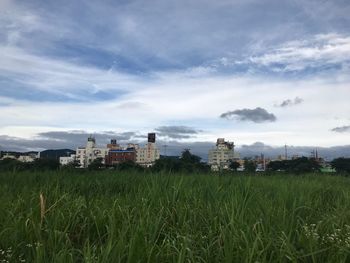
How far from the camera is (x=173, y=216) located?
523 cm

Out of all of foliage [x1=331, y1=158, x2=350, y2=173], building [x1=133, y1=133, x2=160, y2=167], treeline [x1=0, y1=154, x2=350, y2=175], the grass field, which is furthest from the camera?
building [x1=133, y1=133, x2=160, y2=167]

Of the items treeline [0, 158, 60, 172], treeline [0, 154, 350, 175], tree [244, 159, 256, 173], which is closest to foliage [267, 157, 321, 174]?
tree [244, 159, 256, 173]

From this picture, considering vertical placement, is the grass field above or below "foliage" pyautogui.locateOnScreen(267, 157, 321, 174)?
below

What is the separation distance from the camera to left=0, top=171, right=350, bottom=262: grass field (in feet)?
11.7

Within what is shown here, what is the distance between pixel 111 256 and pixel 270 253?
55.0 inches

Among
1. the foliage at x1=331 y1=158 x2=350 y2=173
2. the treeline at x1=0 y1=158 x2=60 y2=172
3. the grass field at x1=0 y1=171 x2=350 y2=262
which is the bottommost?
the grass field at x1=0 y1=171 x2=350 y2=262

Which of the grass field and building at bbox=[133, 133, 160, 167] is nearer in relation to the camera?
the grass field

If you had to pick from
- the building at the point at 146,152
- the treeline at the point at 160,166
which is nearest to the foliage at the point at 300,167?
the treeline at the point at 160,166

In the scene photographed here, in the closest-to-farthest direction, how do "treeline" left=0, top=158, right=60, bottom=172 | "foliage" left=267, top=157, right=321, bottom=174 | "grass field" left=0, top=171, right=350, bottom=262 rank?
1. "grass field" left=0, top=171, right=350, bottom=262
2. "treeline" left=0, top=158, right=60, bottom=172
3. "foliage" left=267, top=157, right=321, bottom=174

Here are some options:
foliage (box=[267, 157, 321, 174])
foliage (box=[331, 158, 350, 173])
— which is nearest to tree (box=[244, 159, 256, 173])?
foliage (box=[267, 157, 321, 174])

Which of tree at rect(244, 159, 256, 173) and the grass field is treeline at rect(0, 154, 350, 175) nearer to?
tree at rect(244, 159, 256, 173)

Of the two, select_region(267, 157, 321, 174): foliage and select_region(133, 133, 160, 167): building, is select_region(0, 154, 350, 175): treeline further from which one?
select_region(133, 133, 160, 167): building

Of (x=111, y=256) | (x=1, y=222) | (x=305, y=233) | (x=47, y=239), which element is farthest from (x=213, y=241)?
(x=1, y=222)

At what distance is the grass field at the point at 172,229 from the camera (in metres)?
3.55
